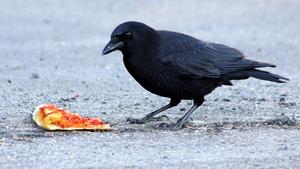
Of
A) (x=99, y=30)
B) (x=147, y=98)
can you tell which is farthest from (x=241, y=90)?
(x=99, y=30)

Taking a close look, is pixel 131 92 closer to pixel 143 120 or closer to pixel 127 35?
pixel 143 120

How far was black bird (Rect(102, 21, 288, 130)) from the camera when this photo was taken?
753cm

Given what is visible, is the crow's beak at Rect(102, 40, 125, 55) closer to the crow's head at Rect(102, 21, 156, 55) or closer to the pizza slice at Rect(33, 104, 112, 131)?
the crow's head at Rect(102, 21, 156, 55)

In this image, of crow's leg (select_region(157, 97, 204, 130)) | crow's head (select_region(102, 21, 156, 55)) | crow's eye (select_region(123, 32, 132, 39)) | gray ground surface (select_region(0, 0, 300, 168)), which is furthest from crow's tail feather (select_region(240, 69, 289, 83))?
crow's eye (select_region(123, 32, 132, 39))

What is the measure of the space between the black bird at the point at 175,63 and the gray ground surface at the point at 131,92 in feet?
1.08

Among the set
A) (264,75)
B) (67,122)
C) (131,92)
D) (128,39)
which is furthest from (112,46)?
(131,92)

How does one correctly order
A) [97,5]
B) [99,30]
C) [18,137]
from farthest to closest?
[97,5] → [99,30] → [18,137]

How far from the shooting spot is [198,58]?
8023mm

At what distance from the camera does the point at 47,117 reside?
7.50m

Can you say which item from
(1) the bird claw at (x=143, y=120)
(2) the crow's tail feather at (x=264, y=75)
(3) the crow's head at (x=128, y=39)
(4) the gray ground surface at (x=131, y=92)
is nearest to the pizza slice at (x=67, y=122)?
(4) the gray ground surface at (x=131, y=92)

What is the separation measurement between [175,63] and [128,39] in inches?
17.6

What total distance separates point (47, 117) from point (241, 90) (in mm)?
3279

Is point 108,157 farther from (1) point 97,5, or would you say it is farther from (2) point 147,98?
(1) point 97,5

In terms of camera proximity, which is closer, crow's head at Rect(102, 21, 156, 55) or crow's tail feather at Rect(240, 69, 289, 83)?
crow's head at Rect(102, 21, 156, 55)
